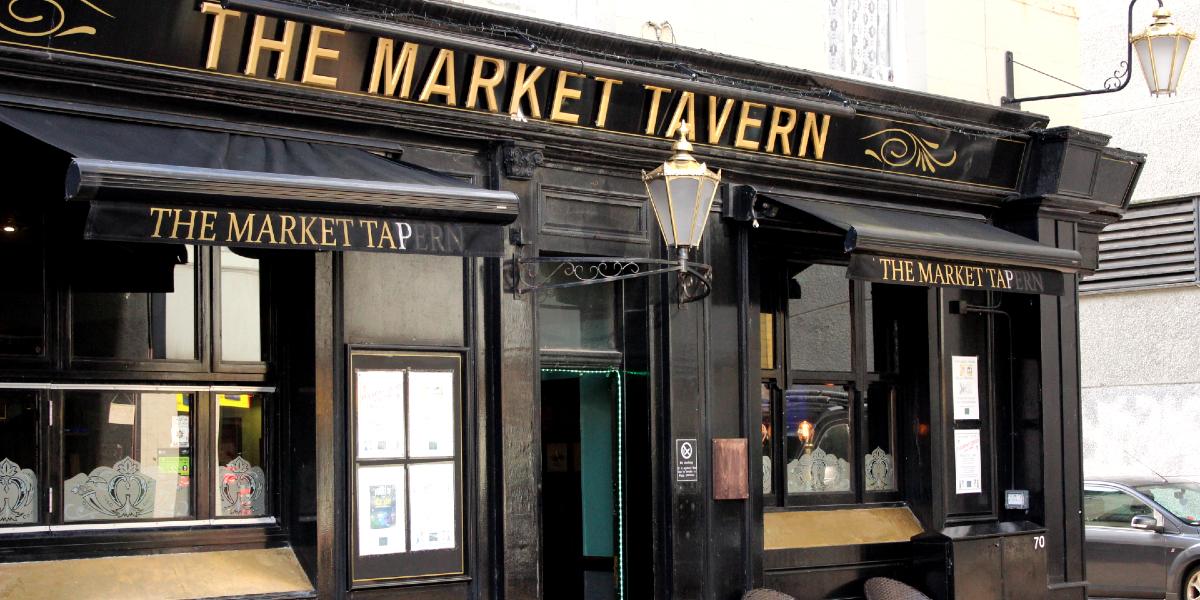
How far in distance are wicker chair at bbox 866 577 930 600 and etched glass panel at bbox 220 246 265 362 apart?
4.78 meters

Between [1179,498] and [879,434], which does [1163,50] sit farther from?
[1179,498]

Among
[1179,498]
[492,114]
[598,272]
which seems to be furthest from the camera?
[1179,498]

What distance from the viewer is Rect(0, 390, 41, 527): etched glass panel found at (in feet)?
25.5

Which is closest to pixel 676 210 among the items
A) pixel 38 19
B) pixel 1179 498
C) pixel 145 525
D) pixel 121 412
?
pixel 121 412

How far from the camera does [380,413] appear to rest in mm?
8852

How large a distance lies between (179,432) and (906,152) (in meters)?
6.16

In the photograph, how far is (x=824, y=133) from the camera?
11.0 metres

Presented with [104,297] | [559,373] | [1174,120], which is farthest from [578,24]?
[1174,120]

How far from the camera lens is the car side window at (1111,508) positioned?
1530 centimetres

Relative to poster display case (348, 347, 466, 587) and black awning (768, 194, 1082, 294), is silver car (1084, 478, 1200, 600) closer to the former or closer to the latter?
black awning (768, 194, 1082, 294)

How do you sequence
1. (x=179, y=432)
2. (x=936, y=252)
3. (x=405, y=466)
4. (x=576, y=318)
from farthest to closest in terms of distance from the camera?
1. (x=936, y=252)
2. (x=576, y=318)
3. (x=405, y=466)
4. (x=179, y=432)

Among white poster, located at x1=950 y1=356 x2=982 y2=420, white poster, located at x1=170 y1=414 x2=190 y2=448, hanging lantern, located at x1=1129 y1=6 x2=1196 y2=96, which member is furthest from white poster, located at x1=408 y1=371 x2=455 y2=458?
hanging lantern, located at x1=1129 y1=6 x2=1196 y2=96

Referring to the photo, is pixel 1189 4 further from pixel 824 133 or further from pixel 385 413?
pixel 385 413

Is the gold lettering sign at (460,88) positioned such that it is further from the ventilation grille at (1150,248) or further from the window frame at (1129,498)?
the ventilation grille at (1150,248)
